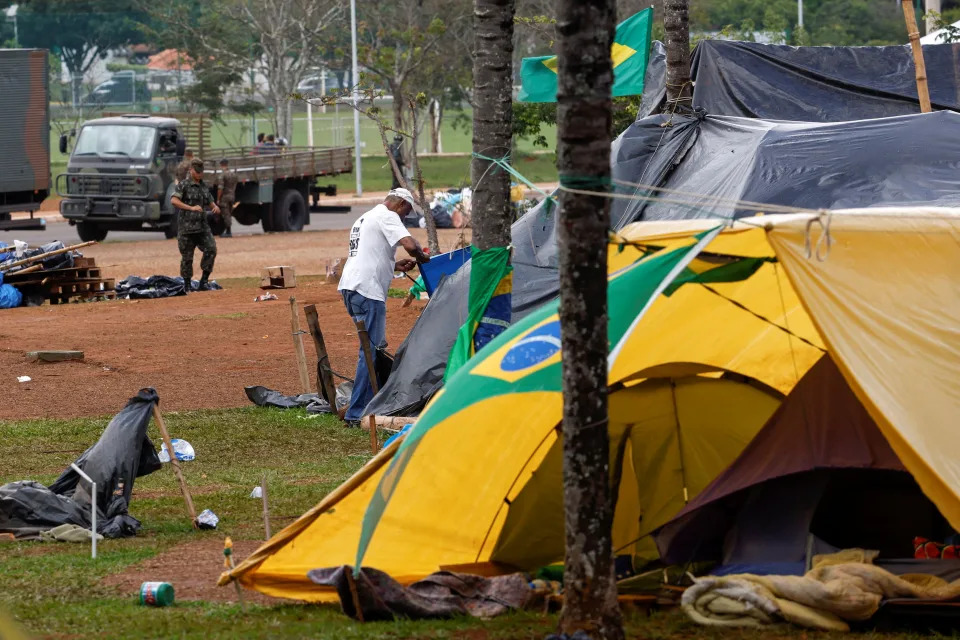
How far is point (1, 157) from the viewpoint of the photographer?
2589 centimetres

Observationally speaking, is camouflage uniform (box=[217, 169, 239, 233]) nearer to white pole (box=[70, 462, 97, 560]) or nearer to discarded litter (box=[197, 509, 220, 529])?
discarded litter (box=[197, 509, 220, 529])

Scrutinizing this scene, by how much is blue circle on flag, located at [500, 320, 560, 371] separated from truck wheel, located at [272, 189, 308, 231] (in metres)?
24.4

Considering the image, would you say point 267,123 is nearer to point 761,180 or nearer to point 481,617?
point 761,180

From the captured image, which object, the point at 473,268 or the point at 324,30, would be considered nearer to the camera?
the point at 473,268

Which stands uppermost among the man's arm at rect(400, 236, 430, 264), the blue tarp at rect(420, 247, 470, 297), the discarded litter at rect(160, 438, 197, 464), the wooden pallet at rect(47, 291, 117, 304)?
the man's arm at rect(400, 236, 430, 264)

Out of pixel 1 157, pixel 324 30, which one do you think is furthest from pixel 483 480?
pixel 324 30

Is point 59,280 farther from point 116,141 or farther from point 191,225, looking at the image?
point 116,141

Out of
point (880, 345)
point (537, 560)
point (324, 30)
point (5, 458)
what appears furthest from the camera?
point (324, 30)

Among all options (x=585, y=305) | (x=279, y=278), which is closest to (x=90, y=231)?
(x=279, y=278)

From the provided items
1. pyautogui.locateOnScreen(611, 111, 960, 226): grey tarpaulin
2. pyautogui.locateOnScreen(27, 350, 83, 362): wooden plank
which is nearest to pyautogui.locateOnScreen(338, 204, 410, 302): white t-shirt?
pyautogui.locateOnScreen(611, 111, 960, 226): grey tarpaulin

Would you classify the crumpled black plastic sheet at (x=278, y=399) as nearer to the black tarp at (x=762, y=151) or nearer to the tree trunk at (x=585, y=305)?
the black tarp at (x=762, y=151)

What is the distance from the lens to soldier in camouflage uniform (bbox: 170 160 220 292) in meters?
18.9

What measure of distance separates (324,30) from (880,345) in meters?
40.9

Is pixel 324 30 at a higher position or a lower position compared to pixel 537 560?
higher
